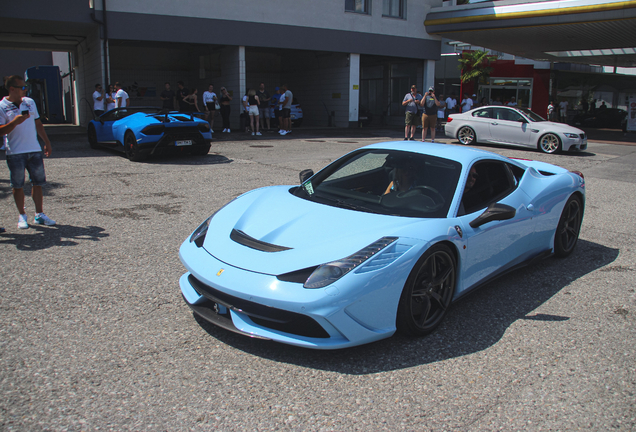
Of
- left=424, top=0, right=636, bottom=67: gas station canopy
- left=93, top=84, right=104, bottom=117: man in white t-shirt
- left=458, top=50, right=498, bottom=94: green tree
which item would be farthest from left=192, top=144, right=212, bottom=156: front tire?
left=458, top=50, right=498, bottom=94: green tree

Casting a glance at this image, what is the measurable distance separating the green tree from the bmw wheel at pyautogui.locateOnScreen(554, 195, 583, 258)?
28.0 metres

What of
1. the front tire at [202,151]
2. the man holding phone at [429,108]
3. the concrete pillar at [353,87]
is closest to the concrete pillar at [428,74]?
the concrete pillar at [353,87]

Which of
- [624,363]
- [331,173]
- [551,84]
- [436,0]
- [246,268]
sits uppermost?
[436,0]

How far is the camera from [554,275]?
456 cm

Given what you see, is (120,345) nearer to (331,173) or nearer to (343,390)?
(343,390)

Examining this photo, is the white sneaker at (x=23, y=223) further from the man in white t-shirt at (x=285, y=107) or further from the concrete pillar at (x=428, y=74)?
the concrete pillar at (x=428, y=74)

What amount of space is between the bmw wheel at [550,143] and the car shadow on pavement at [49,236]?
13.1 meters

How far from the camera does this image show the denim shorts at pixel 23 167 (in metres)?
5.46

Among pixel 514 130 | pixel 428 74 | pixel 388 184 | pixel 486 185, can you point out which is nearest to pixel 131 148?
pixel 388 184

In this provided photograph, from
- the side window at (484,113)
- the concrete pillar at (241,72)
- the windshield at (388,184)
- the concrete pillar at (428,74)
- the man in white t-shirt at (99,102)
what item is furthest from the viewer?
the concrete pillar at (428,74)

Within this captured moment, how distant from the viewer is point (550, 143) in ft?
48.1

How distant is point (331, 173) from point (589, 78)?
3974 cm

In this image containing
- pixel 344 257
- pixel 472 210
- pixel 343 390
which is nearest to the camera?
pixel 343 390

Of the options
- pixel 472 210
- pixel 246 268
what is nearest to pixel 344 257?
pixel 246 268
